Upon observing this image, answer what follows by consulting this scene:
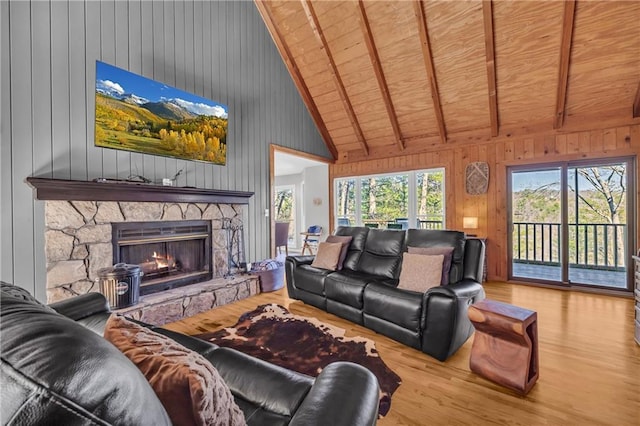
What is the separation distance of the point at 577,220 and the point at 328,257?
4.04 meters

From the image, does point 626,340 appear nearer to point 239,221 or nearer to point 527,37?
point 527,37

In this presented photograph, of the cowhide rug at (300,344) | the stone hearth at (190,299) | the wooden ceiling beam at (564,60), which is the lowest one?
the cowhide rug at (300,344)

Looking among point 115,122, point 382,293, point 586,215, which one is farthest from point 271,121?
point 586,215

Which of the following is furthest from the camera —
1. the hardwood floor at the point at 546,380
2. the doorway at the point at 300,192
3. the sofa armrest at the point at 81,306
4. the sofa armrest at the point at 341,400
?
the doorway at the point at 300,192

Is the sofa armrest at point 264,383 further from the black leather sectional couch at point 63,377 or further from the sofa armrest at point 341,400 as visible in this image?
the black leather sectional couch at point 63,377

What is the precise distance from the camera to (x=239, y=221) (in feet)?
14.2

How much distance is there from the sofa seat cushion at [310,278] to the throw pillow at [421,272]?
0.91 metres

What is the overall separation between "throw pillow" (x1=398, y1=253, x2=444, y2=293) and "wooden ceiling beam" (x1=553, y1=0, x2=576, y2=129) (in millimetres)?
3108

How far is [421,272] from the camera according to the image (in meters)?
2.68

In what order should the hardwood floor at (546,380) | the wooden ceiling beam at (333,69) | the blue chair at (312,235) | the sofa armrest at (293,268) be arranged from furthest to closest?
the blue chair at (312,235) → the wooden ceiling beam at (333,69) → the sofa armrest at (293,268) → the hardwood floor at (546,380)

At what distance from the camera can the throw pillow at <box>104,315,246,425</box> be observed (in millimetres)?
670

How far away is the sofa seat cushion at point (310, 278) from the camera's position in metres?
3.28

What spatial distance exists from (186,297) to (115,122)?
6.72 feet

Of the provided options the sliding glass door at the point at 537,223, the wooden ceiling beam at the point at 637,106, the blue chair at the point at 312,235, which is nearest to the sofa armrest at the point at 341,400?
the sliding glass door at the point at 537,223
